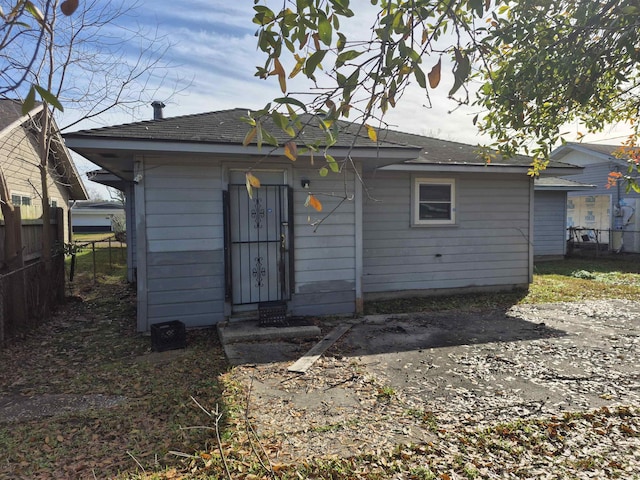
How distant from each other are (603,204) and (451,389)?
17.2 m

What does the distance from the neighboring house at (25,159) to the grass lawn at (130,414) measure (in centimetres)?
437

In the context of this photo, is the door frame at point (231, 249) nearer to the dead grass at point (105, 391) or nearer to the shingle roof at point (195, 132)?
the shingle roof at point (195, 132)

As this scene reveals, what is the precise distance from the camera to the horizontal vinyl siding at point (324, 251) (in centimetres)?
617

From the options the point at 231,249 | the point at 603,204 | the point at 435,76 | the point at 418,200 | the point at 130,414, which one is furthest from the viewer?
the point at 603,204

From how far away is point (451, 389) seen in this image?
3770mm

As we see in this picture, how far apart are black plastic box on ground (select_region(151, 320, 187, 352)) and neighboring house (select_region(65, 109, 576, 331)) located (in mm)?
513

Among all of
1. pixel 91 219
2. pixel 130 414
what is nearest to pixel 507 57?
pixel 130 414

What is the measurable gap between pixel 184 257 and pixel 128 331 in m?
1.48

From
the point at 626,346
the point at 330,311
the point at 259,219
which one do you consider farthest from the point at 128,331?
the point at 626,346

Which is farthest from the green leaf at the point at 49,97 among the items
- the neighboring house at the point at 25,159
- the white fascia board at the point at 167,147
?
the neighboring house at the point at 25,159

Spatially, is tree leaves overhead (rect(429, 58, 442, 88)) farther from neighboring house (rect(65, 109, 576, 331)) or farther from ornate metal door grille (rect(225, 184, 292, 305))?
ornate metal door grille (rect(225, 184, 292, 305))

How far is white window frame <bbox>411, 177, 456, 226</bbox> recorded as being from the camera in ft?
26.0

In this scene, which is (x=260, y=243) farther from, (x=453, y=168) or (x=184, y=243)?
(x=453, y=168)

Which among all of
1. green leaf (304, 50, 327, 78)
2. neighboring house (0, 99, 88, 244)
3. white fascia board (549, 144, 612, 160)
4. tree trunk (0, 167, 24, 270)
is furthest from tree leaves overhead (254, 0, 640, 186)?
white fascia board (549, 144, 612, 160)
